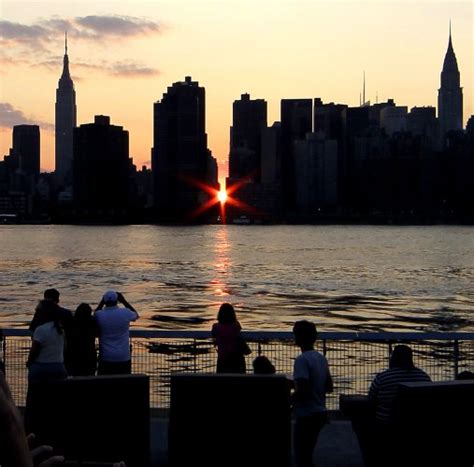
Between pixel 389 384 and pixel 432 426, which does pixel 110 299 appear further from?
pixel 432 426

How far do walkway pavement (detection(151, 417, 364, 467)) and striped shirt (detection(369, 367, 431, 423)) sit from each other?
1.06 metres

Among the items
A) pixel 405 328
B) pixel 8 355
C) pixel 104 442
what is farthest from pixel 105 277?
pixel 104 442

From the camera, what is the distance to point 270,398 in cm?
753

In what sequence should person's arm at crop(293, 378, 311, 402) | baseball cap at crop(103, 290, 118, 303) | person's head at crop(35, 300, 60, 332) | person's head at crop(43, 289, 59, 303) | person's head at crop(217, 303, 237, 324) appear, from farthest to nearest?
1. person's head at crop(217, 303, 237, 324)
2. baseball cap at crop(103, 290, 118, 303)
3. person's head at crop(43, 289, 59, 303)
4. person's head at crop(35, 300, 60, 332)
5. person's arm at crop(293, 378, 311, 402)

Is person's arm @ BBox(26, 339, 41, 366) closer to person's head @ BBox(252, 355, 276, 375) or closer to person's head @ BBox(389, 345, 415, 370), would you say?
person's head @ BBox(252, 355, 276, 375)

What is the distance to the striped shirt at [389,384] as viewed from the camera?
7.46m

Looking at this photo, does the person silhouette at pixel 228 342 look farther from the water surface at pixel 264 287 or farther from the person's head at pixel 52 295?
the water surface at pixel 264 287

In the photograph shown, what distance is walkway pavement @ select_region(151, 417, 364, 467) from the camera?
27.6 feet

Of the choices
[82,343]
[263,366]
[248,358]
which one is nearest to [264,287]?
[248,358]

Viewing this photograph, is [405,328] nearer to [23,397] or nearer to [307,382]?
[23,397]

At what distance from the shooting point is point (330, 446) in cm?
895

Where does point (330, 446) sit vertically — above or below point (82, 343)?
below

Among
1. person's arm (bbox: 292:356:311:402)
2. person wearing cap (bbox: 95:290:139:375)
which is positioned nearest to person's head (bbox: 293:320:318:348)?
person's arm (bbox: 292:356:311:402)

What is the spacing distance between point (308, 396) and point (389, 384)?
687mm
